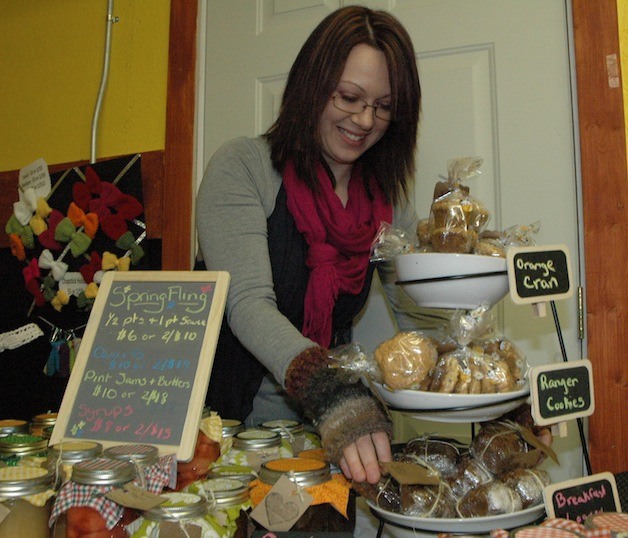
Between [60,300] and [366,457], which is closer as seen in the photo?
[366,457]

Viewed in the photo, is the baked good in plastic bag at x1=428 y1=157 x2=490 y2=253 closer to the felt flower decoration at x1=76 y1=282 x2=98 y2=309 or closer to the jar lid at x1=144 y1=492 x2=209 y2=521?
the jar lid at x1=144 y1=492 x2=209 y2=521

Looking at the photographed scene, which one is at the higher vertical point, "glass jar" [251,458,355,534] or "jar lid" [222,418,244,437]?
"jar lid" [222,418,244,437]

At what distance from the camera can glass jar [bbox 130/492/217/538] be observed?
625 mm

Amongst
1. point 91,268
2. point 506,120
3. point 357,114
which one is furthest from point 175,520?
point 91,268

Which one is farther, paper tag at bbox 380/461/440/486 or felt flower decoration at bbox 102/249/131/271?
felt flower decoration at bbox 102/249/131/271

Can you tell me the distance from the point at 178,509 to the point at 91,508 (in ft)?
0.32

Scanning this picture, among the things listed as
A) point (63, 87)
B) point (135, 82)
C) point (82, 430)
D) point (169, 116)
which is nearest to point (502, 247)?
point (82, 430)

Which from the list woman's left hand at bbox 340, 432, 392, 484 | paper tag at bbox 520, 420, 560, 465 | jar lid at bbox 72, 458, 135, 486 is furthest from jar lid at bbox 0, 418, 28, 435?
paper tag at bbox 520, 420, 560, 465

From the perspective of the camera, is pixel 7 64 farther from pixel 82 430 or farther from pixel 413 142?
pixel 82 430

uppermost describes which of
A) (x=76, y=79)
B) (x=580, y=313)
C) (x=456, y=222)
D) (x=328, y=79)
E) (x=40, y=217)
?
(x=76, y=79)

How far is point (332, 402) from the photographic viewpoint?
2.65ft

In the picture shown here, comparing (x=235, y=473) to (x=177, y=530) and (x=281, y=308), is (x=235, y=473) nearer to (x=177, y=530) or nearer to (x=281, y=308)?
(x=177, y=530)

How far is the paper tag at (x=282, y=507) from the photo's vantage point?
0.69 metres

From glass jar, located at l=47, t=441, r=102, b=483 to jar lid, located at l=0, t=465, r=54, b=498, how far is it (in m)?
0.02
